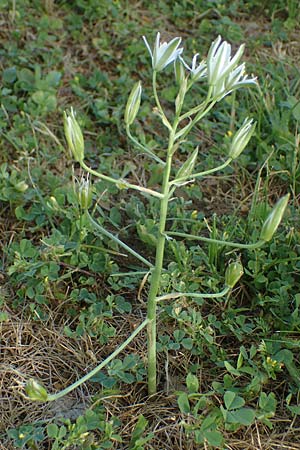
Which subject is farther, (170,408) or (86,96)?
(86,96)

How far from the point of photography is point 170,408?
1.86 meters

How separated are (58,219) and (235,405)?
3.12 feet

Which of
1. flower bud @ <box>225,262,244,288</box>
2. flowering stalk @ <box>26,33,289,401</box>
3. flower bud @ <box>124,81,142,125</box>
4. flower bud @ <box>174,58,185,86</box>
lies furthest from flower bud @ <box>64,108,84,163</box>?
flower bud @ <box>225,262,244,288</box>

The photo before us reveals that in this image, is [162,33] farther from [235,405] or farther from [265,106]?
[235,405]

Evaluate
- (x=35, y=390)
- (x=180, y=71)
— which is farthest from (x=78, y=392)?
(x=180, y=71)

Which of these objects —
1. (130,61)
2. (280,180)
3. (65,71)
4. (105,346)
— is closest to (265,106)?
(280,180)

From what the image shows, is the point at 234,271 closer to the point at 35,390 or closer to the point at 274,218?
the point at 274,218

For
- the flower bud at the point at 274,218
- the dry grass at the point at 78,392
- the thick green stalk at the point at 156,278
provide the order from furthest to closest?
the dry grass at the point at 78,392 < the thick green stalk at the point at 156,278 < the flower bud at the point at 274,218

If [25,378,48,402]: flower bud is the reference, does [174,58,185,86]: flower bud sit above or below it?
above

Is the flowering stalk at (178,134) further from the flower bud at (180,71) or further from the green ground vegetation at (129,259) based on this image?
the green ground vegetation at (129,259)

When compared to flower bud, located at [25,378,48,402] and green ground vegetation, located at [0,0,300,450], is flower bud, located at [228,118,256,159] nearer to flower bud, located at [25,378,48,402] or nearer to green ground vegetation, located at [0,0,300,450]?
green ground vegetation, located at [0,0,300,450]

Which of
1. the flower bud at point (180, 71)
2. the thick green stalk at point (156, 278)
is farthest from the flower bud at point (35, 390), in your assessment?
the flower bud at point (180, 71)

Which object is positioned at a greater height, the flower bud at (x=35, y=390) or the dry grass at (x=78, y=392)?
the flower bud at (x=35, y=390)

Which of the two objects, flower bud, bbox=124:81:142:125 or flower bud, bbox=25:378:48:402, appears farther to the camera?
flower bud, bbox=124:81:142:125
